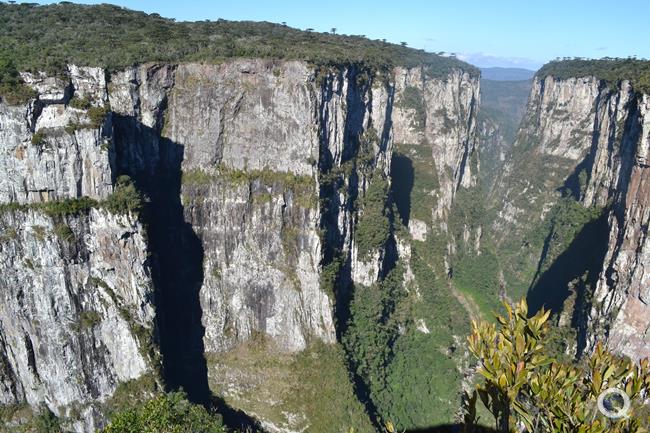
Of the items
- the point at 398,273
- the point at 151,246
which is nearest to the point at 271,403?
the point at 151,246

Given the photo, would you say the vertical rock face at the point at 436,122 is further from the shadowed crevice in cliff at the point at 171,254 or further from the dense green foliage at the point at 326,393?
the shadowed crevice in cliff at the point at 171,254

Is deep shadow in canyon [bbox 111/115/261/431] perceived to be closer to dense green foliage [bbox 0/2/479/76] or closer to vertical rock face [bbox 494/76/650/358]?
dense green foliage [bbox 0/2/479/76]

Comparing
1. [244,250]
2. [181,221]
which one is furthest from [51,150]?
[244,250]

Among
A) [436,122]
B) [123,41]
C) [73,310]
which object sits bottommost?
[73,310]

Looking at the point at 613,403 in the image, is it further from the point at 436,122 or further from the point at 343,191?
the point at 436,122

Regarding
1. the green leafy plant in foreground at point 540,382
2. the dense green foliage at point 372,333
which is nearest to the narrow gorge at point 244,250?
the dense green foliage at point 372,333

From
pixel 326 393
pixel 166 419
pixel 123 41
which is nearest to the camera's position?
pixel 166 419

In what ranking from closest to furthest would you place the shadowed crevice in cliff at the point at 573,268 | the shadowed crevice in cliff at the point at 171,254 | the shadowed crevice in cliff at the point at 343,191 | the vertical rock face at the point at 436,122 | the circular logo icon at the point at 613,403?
the circular logo icon at the point at 613,403
the shadowed crevice in cliff at the point at 171,254
the shadowed crevice in cliff at the point at 343,191
the shadowed crevice in cliff at the point at 573,268
the vertical rock face at the point at 436,122
